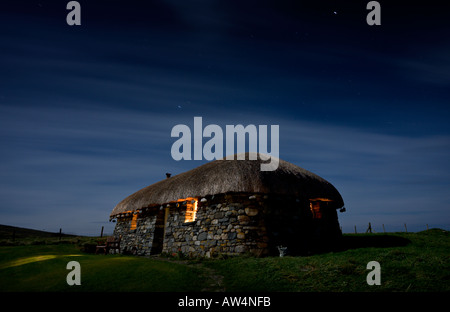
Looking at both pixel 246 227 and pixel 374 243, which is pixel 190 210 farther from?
pixel 374 243

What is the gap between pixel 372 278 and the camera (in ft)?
21.8

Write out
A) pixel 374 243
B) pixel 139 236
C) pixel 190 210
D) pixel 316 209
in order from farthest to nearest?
pixel 139 236 → pixel 190 210 → pixel 374 243 → pixel 316 209

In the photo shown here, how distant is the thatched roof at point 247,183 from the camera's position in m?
12.0

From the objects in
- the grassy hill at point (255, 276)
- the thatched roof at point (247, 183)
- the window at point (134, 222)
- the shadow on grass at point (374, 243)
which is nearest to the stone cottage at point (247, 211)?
the thatched roof at point (247, 183)

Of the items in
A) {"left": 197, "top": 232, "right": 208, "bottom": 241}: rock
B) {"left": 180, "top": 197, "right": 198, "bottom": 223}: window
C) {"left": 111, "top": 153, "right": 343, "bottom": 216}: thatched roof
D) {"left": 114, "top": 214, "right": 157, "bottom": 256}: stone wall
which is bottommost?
{"left": 114, "top": 214, "right": 157, "bottom": 256}: stone wall

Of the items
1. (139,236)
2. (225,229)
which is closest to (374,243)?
(225,229)

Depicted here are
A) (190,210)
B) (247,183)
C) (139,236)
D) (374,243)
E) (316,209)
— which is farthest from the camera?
(139,236)

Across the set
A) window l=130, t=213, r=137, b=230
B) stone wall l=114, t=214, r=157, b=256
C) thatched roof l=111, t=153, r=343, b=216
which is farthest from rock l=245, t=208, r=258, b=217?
window l=130, t=213, r=137, b=230

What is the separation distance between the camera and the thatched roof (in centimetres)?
1198

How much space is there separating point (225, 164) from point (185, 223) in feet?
12.9

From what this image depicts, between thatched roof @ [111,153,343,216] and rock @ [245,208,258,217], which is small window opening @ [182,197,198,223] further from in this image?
rock @ [245,208,258,217]

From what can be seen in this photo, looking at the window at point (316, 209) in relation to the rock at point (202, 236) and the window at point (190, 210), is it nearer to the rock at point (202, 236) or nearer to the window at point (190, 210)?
the rock at point (202, 236)

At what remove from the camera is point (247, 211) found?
460 inches

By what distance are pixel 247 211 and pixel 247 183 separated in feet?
4.35
